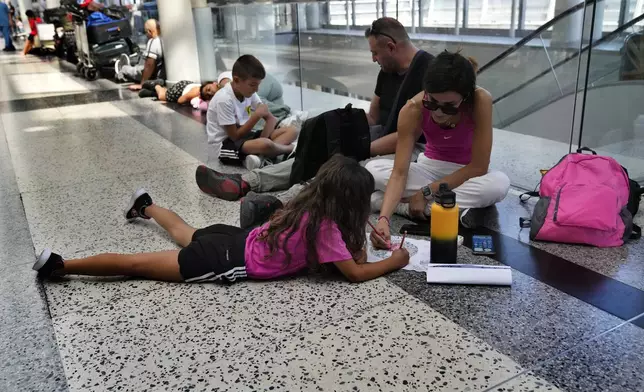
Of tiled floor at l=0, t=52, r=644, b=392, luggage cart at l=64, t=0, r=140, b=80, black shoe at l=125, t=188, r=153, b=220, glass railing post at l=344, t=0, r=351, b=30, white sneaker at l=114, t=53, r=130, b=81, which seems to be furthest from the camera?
luggage cart at l=64, t=0, r=140, b=80

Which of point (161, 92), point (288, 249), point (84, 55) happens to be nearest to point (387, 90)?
point (288, 249)

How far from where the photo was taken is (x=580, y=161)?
299cm

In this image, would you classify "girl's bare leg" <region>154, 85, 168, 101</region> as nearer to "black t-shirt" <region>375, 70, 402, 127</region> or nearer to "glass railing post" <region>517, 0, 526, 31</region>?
"black t-shirt" <region>375, 70, 402, 127</region>

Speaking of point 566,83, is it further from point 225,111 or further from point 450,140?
point 225,111

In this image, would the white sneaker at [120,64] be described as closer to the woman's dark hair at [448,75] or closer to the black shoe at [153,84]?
the black shoe at [153,84]

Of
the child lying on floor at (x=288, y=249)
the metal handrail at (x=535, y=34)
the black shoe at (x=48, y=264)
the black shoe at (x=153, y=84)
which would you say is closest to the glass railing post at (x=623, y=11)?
the metal handrail at (x=535, y=34)

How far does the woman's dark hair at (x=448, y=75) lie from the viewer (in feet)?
8.66

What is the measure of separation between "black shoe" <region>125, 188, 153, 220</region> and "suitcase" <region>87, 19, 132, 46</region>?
8.55 metres

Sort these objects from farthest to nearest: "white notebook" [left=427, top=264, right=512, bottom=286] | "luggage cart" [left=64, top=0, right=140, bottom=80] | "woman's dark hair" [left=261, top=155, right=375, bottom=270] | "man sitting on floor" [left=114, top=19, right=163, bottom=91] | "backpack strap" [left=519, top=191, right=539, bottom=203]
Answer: "luggage cart" [left=64, top=0, right=140, bottom=80]
"man sitting on floor" [left=114, top=19, right=163, bottom=91]
"backpack strap" [left=519, top=191, right=539, bottom=203]
"white notebook" [left=427, top=264, right=512, bottom=286]
"woman's dark hair" [left=261, top=155, right=375, bottom=270]

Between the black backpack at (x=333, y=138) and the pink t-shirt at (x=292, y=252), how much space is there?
110cm

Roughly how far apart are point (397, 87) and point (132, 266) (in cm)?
201

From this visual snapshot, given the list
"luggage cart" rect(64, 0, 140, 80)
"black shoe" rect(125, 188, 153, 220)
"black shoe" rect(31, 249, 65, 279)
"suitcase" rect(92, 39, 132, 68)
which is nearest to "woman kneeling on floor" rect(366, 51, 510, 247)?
"black shoe" rect(125, 188, 153, 220)

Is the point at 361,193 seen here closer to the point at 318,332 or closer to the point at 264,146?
the point at 318,332

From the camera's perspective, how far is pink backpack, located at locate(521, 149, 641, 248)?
2742mm
